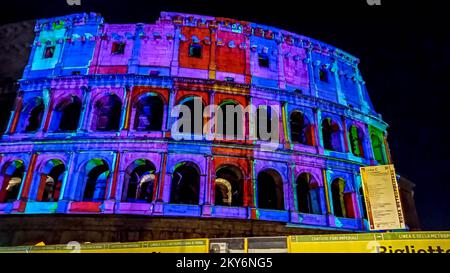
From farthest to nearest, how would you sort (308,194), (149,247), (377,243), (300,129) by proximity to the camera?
(300,129), (308,194), (149,247), (377,243)

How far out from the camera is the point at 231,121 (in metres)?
17.5

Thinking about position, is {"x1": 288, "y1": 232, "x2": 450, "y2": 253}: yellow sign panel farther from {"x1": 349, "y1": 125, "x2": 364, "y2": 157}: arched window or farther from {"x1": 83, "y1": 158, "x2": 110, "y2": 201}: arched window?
{"x1": 349, "y1": 125, "x2": 364, "y2": 157}: arched window

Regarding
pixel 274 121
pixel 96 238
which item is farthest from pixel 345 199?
pixel 96 238

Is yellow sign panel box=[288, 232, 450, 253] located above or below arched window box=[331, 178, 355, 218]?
below

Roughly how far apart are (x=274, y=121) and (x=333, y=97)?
18.1ft

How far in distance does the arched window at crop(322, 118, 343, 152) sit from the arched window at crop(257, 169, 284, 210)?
4917 millimetres

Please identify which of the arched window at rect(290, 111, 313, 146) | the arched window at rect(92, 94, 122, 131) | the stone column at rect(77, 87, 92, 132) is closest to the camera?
the stone column at rect(77, 87, 92, 132)

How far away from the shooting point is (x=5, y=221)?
14.1 meters

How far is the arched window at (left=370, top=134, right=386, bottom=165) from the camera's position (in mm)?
A: 20719

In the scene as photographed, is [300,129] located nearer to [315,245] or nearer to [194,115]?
[194,115]

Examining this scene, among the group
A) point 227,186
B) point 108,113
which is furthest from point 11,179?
point 227,186

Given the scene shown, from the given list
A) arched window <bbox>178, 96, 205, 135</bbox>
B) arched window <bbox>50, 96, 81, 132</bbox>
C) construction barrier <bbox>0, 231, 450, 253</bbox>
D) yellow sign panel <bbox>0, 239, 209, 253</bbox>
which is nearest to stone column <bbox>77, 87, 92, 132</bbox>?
arched window <bbox>50, 96, 81, 132</bbox>

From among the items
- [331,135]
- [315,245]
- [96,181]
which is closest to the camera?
[315,245]

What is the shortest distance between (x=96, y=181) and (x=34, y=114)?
20.5ft
